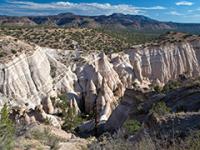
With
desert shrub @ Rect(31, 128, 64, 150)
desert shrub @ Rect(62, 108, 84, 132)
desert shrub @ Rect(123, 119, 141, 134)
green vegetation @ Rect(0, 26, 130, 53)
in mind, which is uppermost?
desert shrub @ Rect(31, 128, 64, 150)

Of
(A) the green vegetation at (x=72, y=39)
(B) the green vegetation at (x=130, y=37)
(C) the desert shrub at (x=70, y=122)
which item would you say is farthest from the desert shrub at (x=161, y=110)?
(B) the green vegetation at (x=130, y=37)

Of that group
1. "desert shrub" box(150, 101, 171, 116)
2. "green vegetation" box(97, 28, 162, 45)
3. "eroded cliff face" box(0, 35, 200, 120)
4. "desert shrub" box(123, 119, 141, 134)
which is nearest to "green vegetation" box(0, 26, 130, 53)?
"green vegetation" box(97, 28, 162, 45)

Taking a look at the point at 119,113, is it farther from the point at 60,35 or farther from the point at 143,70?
the point at 60,35

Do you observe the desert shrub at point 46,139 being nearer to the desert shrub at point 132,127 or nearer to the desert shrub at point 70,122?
the desert shrub at point 132,127

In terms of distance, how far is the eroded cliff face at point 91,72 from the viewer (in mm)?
50156

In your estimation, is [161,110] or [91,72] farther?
[91,72]

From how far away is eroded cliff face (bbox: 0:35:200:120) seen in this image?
50.2 m

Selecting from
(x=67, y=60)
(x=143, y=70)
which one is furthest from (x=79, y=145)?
(x=143, y=70)

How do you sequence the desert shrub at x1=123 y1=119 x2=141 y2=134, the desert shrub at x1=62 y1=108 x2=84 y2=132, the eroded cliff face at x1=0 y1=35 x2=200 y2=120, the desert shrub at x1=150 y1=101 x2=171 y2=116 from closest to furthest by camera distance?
the desert shrub at x1=123 y1=119 x2=141 y2=134, the desert shrub at x1=150 y1=101 x2=171 y2=116, the desert shrub at x1=62 y1=108 x2=84 y2=132, the eroded cliff face at x1=0 y1=35 x2=200 y2=120

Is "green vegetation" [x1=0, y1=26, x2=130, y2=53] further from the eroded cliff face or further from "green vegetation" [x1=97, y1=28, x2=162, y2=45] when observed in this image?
the eroded cliff face

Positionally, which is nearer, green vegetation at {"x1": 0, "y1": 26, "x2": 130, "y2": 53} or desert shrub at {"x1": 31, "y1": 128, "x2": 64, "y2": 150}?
desert shrub at {"x1": 31, "y1": 128, "x2": 64, "y2": 150}

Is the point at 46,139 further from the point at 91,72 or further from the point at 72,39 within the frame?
the point at 72,39

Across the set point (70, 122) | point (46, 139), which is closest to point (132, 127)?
point (46, 139)

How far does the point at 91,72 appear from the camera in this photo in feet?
200
